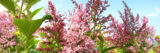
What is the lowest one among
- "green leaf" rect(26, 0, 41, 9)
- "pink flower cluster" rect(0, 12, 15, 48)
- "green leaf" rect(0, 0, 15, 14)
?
"pink flower cluster" rect(0, 12, 15, 48)

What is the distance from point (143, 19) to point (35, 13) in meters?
1.74

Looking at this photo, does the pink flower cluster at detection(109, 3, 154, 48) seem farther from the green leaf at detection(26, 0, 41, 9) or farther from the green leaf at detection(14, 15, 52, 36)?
the green leaf at detection(26, 0, 41, 9)

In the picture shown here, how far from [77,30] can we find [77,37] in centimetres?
7

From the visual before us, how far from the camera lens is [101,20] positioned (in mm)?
2412

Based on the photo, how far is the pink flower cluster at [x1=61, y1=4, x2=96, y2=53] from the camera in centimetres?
179

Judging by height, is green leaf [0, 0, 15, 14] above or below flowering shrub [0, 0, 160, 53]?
above

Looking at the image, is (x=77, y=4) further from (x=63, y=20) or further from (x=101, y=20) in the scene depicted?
(x=63, y=20)

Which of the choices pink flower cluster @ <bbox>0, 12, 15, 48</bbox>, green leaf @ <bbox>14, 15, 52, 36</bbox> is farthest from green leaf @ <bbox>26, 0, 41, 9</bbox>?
green leaf @ <bbox>14, 15, 52, 36</bbox>

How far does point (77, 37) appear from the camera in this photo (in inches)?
71.4

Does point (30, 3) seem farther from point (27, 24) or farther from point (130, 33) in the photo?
point (130, 33)

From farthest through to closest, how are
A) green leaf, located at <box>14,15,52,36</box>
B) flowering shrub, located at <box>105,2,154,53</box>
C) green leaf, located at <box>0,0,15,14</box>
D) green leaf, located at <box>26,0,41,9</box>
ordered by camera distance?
green leaf, located at <box>26,0,41,9</box>, green leaf, located at <box>0,0,15,14</box>, flowering shrub, located at <box>105,2,154,53</box>, green leaf, located at <box>14,15,52,36</box>

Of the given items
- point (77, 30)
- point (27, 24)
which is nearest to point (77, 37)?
point (77, 30)

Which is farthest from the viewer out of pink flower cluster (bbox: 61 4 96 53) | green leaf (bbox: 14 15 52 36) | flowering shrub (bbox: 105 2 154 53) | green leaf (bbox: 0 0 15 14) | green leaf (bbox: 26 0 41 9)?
green leaf (bbox: 26 0 41 9)

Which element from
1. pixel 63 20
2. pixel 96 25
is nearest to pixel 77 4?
pixel 96 25
